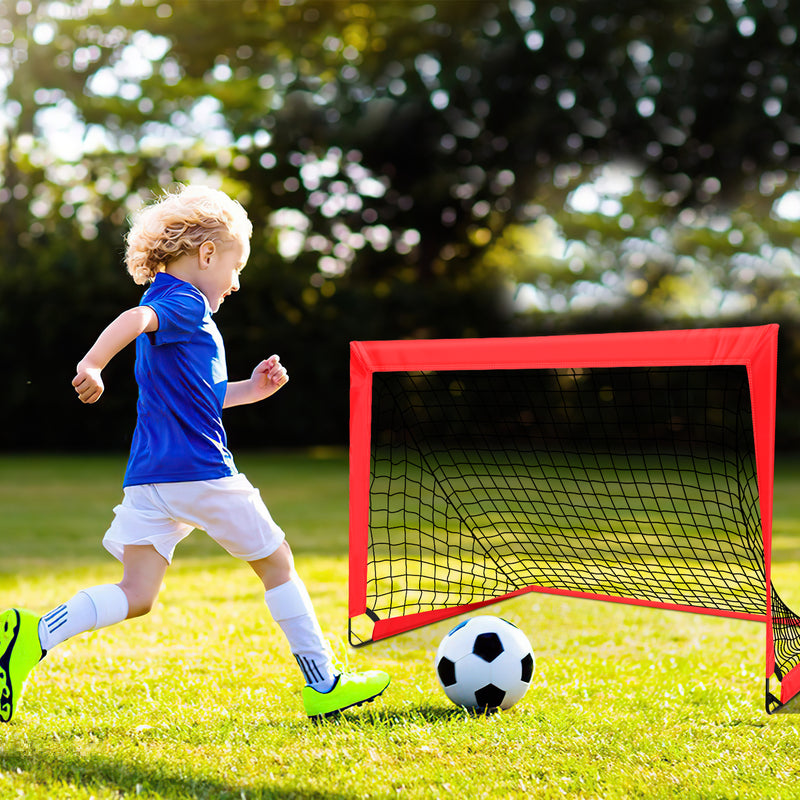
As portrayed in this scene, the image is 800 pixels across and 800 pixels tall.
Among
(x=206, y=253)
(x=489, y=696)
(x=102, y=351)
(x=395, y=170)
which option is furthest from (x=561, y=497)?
(x=395, y=170)

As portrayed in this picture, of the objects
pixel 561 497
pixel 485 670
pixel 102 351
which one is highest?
pixel 102 351

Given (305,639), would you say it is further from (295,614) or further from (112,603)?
(112,603)

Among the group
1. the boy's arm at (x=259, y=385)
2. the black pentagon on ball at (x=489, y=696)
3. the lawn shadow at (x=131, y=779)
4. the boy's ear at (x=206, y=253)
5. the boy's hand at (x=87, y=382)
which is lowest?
the black pentagon on ball at (x=489, y=696)

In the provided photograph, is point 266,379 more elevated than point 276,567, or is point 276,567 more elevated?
point 266,379

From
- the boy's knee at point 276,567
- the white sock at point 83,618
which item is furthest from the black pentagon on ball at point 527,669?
the white sock at point 83,618

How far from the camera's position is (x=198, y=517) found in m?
2.95

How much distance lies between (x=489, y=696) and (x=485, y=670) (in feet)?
0.28

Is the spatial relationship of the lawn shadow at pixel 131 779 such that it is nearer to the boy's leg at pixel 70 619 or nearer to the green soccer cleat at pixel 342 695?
the boy's leg at pixel 70 619

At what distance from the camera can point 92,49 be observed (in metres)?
21.5

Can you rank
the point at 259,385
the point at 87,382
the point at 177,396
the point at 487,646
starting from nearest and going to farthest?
1. the point at 87,382
2. the point at 177,396
3. the point at 487,646
4. the point at 259,385

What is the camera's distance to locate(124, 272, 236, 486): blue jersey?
9.68 ft

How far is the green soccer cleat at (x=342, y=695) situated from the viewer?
3021 millimetres

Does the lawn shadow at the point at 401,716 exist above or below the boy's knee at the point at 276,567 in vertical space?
below

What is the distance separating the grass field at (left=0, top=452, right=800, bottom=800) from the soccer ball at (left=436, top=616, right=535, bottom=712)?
0.23ft
